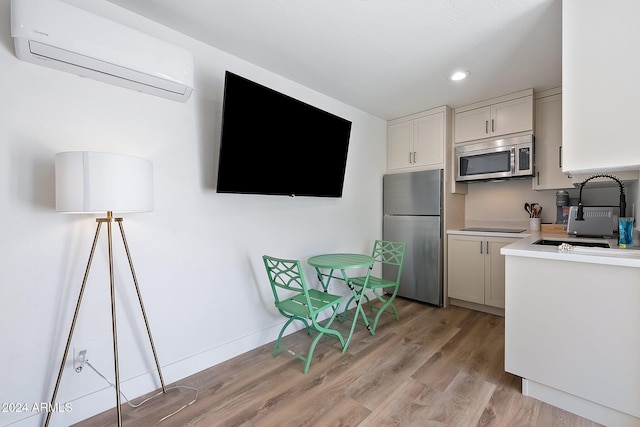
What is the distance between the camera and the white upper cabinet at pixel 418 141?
→ 340 centimetres

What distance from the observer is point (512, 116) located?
9.94ft

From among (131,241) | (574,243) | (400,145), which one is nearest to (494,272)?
(574,243)

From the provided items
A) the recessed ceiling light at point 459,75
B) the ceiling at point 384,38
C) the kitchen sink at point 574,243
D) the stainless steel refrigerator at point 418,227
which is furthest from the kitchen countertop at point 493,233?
the recessed ceiling light at point 459,75

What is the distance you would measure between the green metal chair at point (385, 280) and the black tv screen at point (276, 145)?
3.00ft

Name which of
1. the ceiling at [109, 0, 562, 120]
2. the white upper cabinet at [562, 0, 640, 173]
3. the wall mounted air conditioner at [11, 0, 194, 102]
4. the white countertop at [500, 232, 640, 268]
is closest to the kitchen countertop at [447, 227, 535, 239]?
the white countertop at [500, 232, 640, 268]

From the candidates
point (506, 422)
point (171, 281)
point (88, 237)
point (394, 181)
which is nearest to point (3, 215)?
point (88, 237)

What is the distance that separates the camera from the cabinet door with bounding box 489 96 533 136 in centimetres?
293

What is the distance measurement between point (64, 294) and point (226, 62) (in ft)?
6.37

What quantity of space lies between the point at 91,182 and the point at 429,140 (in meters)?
3.36

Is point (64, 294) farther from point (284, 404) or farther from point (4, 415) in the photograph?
point (284, 404)

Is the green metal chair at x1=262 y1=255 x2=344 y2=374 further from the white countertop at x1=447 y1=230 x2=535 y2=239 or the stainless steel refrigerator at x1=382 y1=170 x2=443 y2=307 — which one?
the white countertop at x1=447 y1=230 x2=535 y2=239

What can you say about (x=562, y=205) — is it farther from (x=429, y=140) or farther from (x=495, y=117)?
(x=429, y=140)

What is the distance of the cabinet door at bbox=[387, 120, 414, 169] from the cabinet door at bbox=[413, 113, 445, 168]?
0.23 ft

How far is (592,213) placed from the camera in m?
2.43
